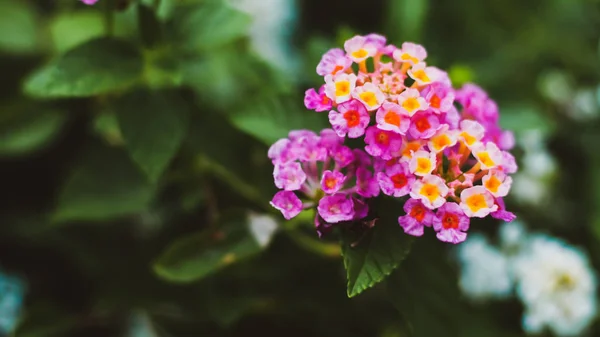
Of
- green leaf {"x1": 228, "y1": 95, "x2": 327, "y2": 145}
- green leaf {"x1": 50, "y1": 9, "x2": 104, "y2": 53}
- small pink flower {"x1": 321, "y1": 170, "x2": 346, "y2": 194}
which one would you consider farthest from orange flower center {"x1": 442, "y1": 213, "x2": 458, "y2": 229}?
green leaf {"x1": 50, "y1": 9, "x2": 104, "y2": 53}

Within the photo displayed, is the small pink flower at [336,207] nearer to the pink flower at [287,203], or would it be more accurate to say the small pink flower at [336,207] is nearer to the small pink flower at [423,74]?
the pink flower at [287,203]

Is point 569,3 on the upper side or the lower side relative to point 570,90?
upper

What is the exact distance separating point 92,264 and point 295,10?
693 millimetres

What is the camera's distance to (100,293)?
1092 mm

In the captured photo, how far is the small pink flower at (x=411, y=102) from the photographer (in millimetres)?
653

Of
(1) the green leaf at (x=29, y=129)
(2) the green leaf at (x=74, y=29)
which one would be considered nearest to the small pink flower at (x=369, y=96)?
(2) the green leaf at (x=74, y=29)

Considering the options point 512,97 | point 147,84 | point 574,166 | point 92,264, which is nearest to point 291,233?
point 147,84

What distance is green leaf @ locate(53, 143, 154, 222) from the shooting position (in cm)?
99

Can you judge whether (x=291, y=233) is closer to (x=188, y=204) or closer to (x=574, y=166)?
(x=188, y=204)

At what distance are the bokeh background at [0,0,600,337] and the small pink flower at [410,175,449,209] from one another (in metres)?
0.17

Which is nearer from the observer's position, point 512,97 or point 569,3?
point 512,97

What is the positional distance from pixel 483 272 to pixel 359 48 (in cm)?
54

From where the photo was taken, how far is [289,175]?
2.26ft

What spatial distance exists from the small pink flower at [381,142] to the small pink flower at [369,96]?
2 cm
